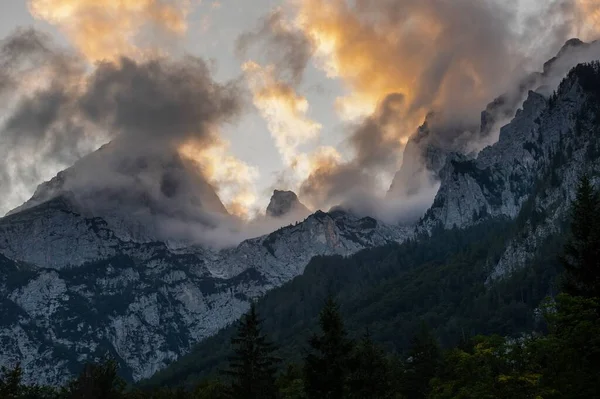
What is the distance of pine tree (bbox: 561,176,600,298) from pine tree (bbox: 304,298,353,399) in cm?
2341

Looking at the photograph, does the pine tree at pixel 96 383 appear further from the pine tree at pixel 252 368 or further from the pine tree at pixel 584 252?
the pine tree at pixel 584 252

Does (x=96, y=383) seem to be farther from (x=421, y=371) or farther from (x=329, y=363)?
(x=421, y=371)

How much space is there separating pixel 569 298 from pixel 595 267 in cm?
875

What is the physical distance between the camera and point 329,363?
58.7 m

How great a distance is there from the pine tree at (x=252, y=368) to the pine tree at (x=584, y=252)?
42.1 m

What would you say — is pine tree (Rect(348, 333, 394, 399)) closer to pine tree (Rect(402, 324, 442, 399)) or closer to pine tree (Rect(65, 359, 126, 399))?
pine tree (Rect(402, 324, 442, 399))

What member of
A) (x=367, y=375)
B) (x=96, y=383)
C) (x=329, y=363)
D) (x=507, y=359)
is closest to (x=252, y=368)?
(x=367, y=375)

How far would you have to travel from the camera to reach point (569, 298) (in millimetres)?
35188

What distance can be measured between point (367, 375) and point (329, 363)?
41.6 feet

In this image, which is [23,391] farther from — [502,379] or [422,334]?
[502,379]

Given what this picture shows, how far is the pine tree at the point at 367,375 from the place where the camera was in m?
60.8

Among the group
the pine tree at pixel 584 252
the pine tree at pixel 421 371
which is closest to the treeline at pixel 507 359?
the pine tree at pixel 584 252

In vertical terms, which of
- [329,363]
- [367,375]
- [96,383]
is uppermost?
[96,383]

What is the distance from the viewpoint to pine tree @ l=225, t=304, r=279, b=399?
2933 inches
